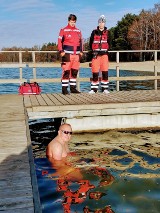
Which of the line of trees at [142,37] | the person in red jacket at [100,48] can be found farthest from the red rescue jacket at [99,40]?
the line of trees at [142,37]

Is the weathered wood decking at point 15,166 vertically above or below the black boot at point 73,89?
below

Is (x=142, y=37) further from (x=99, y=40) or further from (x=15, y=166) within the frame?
(x=15, y=166)

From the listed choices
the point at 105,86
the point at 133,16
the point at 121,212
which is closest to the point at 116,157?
the point at 121,212

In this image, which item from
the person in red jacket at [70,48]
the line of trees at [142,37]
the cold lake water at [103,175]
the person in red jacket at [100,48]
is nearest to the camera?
the cold lake water at [103,175]

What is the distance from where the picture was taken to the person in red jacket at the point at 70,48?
9.11m

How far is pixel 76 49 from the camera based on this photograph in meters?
9.34

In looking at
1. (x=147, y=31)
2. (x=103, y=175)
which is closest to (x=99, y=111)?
(x=103, y=175)

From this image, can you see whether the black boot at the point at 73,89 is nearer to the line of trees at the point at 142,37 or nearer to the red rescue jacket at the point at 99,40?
the red rescue jacket at the point at 99,40

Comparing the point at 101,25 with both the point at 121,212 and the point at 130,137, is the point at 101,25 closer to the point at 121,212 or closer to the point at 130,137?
the point at 130,137

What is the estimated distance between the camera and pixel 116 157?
6656 mm

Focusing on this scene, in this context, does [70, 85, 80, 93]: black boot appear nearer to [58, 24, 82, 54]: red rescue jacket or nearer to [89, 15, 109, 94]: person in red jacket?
[89, 15, 109, 94]: person in red jacket

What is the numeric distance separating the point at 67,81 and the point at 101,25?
1.67 m

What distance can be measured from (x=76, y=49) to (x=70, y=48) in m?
0.16

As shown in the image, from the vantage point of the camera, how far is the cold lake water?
447cm
